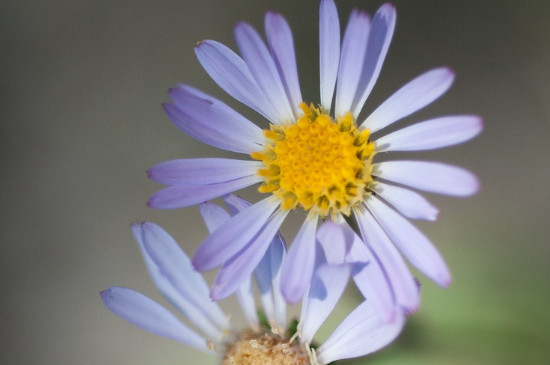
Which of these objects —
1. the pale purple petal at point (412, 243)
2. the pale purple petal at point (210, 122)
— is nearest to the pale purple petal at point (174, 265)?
the pale purple petal at point (210, 122)

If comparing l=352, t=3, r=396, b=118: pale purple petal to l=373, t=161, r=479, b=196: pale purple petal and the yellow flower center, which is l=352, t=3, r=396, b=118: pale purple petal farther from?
l=373, t=161, r=479, b=196: pale purple petal

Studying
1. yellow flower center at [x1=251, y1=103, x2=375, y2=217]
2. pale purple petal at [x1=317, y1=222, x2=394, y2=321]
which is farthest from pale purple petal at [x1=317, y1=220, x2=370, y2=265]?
yellow flower center at [x1=251, y1=103, x2=375, y2=217]

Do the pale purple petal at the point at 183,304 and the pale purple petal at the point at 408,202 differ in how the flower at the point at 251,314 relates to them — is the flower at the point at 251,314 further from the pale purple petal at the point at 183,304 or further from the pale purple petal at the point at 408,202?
the pale purple petal at the point at 408,202

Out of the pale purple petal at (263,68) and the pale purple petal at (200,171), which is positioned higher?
the pale purple petal at (263,68)

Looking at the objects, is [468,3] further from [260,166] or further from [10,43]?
[10,43]

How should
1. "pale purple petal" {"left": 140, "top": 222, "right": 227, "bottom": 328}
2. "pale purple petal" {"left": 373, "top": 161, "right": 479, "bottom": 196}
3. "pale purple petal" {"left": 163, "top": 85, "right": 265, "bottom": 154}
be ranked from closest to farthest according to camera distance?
"pale purple petal" {"left": 373, "top": 161, "right": 479, "bottom": 196} < "pale purple petal" {"left": 163, "top": 85, "right": 265, "bottom": 154} < "pale purple petal" {"left": 140, "top": 222, "right": 227, "bottom": 328}

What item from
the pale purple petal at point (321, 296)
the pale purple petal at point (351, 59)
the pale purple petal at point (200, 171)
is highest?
the pale purple petal at point (351, 59)

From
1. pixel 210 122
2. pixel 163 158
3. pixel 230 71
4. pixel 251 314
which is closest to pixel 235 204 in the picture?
pixel 210 122
